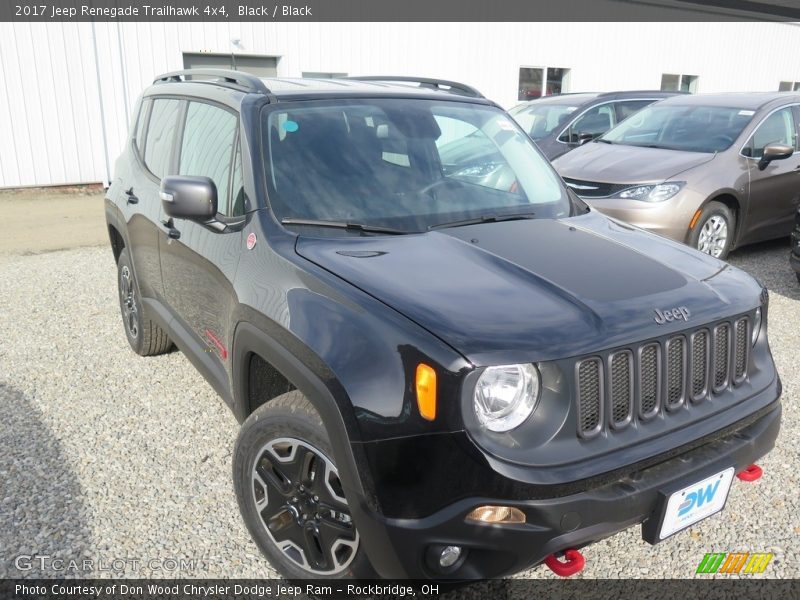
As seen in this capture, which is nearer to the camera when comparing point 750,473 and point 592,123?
point 750,473

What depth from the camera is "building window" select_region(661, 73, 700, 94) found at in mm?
19050

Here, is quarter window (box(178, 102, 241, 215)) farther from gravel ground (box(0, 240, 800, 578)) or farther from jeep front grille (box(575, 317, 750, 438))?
Result: jeep front grille (box(575, 317, 750, 438))

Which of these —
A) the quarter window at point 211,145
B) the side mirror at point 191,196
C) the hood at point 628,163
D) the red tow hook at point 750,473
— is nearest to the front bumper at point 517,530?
the red tow hook at point 750,473

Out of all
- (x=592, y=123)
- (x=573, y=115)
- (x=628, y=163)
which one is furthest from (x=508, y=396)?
(x=592, y=123)

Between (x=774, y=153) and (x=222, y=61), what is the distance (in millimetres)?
9636

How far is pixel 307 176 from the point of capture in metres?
2.95

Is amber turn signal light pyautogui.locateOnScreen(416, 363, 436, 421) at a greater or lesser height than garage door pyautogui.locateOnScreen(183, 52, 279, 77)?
lesser

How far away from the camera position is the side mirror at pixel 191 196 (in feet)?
9.23

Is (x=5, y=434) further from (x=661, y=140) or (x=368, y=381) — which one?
(x=661, y=140)

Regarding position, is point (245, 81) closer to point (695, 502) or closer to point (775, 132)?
point (695, 502)

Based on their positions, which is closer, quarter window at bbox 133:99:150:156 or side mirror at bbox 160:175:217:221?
side mirror at bbox 160:175:217:221

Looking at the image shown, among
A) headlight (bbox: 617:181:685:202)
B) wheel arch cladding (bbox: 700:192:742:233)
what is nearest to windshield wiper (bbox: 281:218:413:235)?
headlight (bbox: 617:181:685:202)

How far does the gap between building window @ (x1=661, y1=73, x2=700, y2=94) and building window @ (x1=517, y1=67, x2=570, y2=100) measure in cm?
374

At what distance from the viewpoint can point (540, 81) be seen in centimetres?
1658
